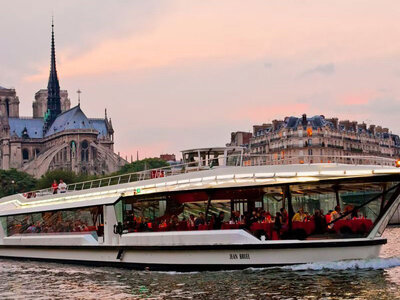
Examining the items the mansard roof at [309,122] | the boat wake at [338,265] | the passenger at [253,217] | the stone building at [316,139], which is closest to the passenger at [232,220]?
the passenger at [253,217]

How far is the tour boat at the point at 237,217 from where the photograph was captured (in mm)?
25281

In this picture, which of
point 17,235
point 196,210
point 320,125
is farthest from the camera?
point 320,125

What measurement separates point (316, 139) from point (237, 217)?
9561cm

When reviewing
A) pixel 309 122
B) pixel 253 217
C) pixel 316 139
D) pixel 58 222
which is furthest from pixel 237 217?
pixel 309 122

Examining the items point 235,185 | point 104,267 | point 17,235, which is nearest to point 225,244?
point 235,185

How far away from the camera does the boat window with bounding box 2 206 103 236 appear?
31625mm

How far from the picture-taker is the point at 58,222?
34.1m

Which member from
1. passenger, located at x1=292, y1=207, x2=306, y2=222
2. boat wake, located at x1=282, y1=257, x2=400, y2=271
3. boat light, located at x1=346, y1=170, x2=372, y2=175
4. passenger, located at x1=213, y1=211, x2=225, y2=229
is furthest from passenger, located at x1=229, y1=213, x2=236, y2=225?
boat light, located at x1=346, y1=170, x2=372, y2=175

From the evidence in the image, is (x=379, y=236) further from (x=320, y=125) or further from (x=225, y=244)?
(x=320, y=125)

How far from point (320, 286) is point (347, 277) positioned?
1.32 m

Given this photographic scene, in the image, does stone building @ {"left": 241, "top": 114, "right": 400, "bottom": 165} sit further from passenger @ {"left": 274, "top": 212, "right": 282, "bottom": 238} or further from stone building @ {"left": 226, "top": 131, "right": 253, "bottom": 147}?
passenger @ {"left": 274, "top": 212, "right": 282, "bottom": 238}

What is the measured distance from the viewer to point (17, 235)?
37688 mm

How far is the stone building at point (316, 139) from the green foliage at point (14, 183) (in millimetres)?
39952

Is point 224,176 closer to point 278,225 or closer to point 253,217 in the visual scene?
point 253,217
